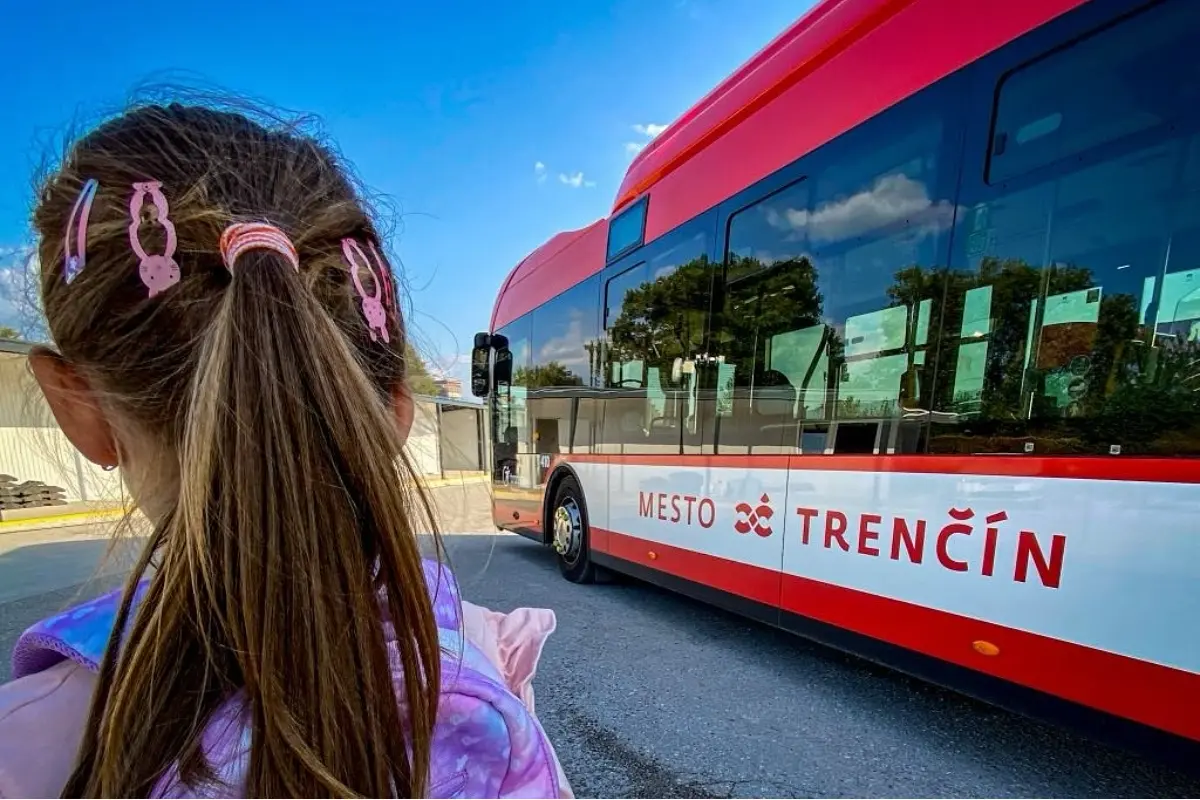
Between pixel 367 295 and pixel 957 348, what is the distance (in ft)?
8.09

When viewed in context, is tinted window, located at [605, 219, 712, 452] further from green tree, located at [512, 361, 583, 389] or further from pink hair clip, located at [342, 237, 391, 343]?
pink hair clip, located at [342, 237, 391, 343]

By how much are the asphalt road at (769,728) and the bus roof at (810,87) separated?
2633mm

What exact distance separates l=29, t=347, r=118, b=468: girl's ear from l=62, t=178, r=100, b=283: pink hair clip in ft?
0.42

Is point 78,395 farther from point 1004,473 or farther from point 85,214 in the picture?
point 1004,473

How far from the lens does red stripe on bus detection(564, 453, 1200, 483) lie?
1785 millimetres

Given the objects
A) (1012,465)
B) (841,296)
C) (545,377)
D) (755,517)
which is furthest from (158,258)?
(545,377)

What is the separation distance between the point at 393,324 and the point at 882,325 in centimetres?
252

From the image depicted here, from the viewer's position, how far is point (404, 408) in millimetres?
877

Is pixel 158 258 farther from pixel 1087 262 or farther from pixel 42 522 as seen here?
pixel 42 522

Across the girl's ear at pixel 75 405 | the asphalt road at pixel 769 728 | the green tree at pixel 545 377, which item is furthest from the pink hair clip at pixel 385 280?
the green tree at pixel 545 377

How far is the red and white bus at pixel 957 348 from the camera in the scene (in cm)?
184

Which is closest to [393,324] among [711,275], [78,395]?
[78,395]

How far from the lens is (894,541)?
2488 millimetres

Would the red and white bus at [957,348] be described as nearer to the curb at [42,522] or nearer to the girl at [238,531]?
the girl at [238,531]
